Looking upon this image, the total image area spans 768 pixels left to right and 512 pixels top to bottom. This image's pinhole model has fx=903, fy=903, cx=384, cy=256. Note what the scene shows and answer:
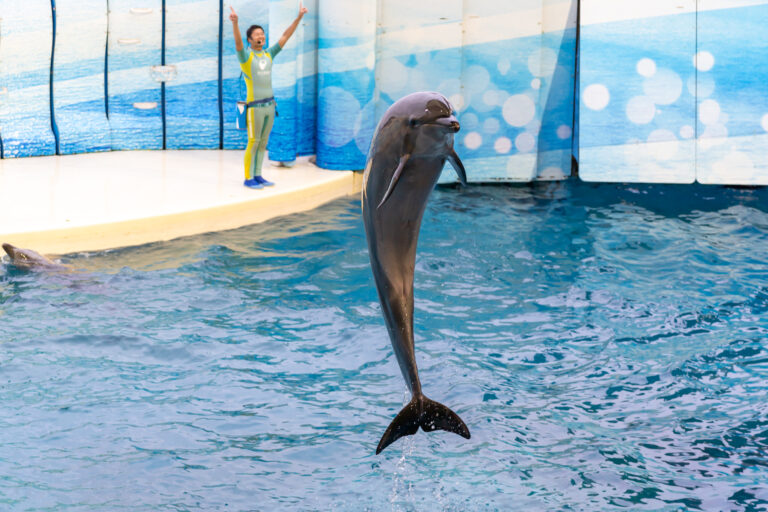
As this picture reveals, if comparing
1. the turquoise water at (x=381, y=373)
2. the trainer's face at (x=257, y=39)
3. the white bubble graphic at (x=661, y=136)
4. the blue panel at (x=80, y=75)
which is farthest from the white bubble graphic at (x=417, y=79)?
the blue panel at (x=80, y=75)

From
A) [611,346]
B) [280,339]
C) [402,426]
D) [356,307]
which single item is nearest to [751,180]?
[611,346]

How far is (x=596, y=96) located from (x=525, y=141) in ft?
2.67

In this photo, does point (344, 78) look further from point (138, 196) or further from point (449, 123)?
point (449, 123)

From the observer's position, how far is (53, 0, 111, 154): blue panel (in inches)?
348

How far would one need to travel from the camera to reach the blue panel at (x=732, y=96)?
8.09 m

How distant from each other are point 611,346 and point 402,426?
96.0 inches

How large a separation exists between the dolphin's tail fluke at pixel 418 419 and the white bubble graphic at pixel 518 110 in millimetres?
6052

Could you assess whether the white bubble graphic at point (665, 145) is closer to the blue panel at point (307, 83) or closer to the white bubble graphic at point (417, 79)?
the white bubble graphic at point (417, 79)

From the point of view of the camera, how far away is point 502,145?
28.9 ft

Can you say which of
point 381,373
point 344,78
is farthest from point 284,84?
point 381,373

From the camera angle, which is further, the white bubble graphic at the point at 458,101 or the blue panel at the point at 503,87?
the white bubble graphic at the point at 458,101

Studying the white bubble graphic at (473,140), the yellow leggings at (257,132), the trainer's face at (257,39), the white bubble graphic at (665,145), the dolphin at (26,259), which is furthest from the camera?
the white bubble graphic at (473,140)

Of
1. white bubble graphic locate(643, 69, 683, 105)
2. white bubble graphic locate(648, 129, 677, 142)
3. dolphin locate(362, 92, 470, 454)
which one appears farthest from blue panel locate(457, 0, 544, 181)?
dolphin locate(362, 92, 470, 454)

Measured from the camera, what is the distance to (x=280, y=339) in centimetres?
517
